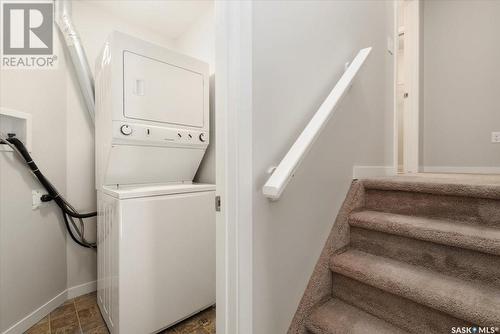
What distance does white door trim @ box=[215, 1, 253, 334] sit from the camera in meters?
0.86

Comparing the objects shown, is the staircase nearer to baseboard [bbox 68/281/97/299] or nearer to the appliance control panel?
the appliance control panel

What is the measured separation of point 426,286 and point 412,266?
179 mm

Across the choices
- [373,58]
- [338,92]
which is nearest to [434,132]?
[373,58]

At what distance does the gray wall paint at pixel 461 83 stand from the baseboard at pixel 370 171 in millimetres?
1618

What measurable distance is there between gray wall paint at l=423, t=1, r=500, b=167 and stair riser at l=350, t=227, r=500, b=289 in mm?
2550

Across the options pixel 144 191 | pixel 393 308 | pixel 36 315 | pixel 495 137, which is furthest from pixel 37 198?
pixel 495 137

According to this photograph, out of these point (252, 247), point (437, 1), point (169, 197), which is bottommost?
point (252, 247)

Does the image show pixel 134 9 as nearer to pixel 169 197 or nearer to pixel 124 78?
pixel 124 78

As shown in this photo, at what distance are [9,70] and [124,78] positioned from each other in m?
0.78

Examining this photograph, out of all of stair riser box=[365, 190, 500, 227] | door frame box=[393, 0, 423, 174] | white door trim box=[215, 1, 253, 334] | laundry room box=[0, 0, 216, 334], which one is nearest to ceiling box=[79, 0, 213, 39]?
laundry room box=[0, 0, 216, 334]

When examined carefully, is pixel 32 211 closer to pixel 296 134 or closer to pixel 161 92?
pixel 161 92

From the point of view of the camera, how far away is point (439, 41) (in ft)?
9.92

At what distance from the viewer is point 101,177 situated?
170cm

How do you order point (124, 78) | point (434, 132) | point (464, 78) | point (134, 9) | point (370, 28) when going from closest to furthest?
point (124, 78), point (370, 28), point (134, 9), point (464, 78), point (434, 132)
